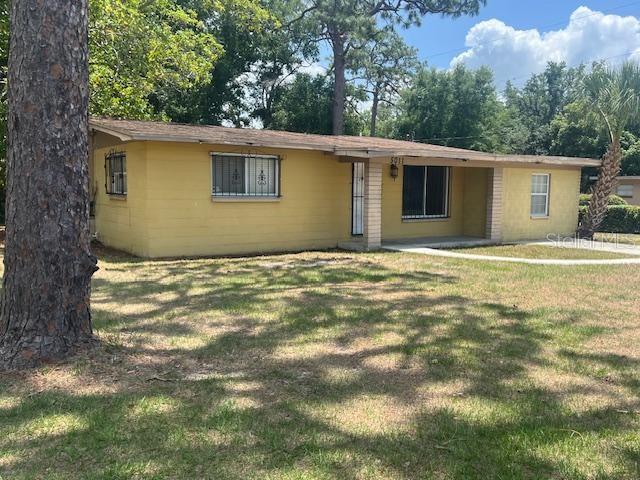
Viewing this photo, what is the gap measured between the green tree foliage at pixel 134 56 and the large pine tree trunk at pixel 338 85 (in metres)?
10.8

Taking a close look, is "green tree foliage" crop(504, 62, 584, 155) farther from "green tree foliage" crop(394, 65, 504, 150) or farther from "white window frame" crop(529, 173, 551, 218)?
"white window frame" crop(529, 173, 551, 218)

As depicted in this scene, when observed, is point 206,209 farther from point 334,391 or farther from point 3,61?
point 3,61

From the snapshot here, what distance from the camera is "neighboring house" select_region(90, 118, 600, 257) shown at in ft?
35.8

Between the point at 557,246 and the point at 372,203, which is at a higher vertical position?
the point at 372,203

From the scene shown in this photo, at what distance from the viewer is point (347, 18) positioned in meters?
27.1

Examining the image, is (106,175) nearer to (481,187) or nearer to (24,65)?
(24,65)

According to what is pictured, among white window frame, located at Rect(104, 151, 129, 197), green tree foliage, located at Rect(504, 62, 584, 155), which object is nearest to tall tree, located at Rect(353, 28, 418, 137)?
green tree foliage, located at Rect(504, 62, 584, 155)

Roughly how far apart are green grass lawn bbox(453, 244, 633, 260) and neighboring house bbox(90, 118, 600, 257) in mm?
1678

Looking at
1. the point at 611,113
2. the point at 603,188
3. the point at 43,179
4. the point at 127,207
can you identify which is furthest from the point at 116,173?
the point at 611,113

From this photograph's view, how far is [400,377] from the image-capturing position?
430 centimetres

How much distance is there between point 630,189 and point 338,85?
16.3 meters

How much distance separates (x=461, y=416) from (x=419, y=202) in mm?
12225

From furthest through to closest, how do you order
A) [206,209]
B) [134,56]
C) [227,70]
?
[227,70]
[134,56]
[206,209]

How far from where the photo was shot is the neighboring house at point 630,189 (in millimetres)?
28894
